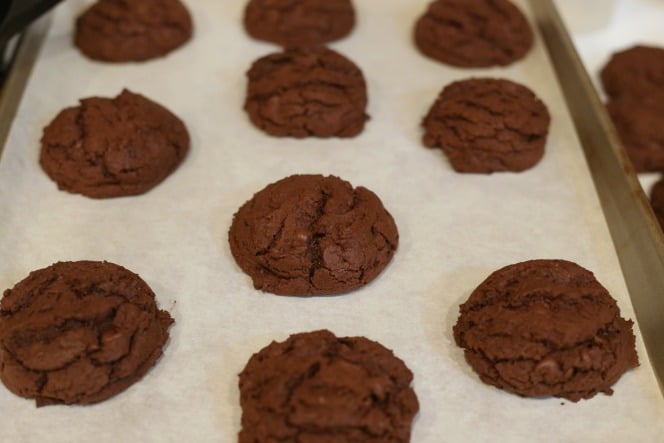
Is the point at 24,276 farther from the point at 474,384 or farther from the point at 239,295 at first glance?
the point at 474,384

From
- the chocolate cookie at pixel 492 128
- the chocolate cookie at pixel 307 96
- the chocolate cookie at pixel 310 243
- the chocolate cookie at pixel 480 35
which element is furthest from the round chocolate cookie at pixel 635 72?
the chocolate cookie at pixel 310 243

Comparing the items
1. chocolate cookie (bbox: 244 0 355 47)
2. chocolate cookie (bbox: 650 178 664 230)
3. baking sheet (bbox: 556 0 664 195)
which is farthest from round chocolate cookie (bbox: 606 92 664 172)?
chocolate cookie (bbox: 244 0 355 47)

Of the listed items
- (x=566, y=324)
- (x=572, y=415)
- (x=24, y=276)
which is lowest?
(x=24, y=276)

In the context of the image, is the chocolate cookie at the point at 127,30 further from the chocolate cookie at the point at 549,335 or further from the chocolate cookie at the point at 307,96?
the chocolate cookie at the point at 549,335

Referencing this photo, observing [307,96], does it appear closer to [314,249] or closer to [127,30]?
[314,249]

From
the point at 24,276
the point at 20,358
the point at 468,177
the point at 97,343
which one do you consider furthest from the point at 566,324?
the point at 24,276

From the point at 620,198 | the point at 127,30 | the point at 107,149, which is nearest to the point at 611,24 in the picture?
the point at 620,198

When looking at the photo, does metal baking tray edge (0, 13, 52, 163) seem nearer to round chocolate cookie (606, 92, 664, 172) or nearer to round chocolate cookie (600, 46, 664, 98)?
round chocolate cookie (606, 92, 664, 172)
